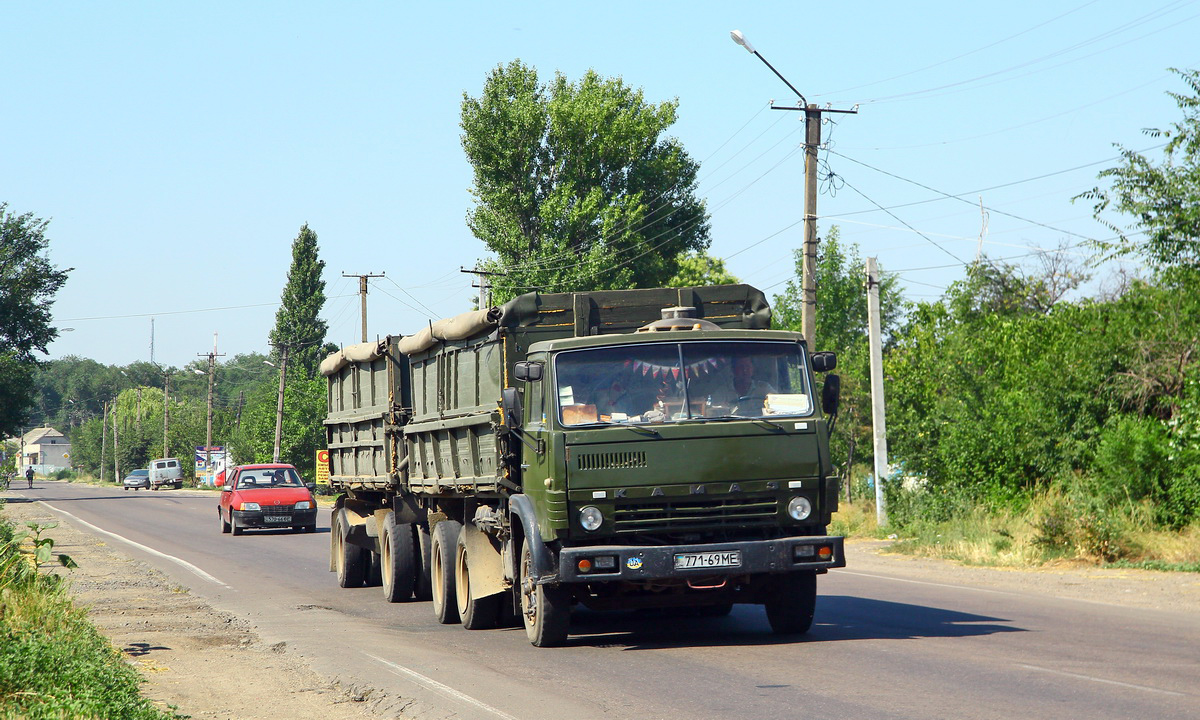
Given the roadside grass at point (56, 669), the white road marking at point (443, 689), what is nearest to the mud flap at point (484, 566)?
the white road marking at point (443, 689)

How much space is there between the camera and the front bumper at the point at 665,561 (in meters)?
9.49

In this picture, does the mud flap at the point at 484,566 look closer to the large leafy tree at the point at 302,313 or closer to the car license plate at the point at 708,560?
the car license plate at the point at 708,560

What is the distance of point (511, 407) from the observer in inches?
402

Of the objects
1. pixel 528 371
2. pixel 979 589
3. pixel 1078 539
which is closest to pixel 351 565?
pixel 979 589

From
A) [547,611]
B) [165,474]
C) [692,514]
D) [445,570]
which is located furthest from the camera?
[165,474]

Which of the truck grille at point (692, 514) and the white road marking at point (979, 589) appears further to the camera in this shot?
the white road marking at point (979, 589)

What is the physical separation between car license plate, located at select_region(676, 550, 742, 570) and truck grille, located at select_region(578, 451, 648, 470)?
771mm

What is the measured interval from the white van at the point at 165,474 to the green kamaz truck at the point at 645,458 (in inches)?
3248

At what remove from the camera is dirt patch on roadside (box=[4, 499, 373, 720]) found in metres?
8.36

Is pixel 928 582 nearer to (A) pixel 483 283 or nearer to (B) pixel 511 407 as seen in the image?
(B) pixel 511 407

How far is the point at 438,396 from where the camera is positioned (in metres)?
13.3

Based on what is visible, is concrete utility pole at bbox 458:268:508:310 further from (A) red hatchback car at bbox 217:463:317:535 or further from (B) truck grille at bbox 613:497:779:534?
(B) truck grille at bbox 613:497:779:534

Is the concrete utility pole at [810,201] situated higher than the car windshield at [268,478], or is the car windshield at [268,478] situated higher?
the concrete utility pole at [810,201]

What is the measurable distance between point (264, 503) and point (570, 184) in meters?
20.7
